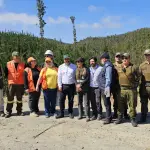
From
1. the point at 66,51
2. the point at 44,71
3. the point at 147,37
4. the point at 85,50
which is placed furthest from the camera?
the point at 147,37

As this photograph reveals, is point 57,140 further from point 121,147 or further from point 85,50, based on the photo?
point 85,50

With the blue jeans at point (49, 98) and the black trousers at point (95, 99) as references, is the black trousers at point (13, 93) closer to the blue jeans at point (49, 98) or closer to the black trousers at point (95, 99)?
the blue jeans at point (49, 98)

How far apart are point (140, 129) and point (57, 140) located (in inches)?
81.7

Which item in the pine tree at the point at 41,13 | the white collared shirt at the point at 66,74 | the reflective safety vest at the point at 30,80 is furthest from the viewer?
the pine tree at the point at 41,13

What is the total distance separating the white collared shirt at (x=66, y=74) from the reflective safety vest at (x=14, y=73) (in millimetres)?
1266

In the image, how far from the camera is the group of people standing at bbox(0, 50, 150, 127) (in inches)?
356

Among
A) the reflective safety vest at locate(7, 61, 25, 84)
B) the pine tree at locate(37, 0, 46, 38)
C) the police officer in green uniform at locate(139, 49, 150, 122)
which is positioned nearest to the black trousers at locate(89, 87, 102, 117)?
the police officer in green uniform at locate(139, 49, 150, 122)

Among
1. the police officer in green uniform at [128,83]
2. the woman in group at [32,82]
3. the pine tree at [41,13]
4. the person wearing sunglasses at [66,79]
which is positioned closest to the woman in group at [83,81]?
the person wearing sunglasses at [66,79]

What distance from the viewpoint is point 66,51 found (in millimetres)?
17953

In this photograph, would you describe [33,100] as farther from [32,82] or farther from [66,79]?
[66,79]

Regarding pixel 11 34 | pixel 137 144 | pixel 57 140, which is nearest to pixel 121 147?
pixel 137 144

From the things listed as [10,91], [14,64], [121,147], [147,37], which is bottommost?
[121,147]

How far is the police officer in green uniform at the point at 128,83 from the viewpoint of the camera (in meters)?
8.89

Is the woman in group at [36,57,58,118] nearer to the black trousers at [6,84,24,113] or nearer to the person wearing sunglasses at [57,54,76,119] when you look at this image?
the person wearing sunglasses at [57,54,76,119]
